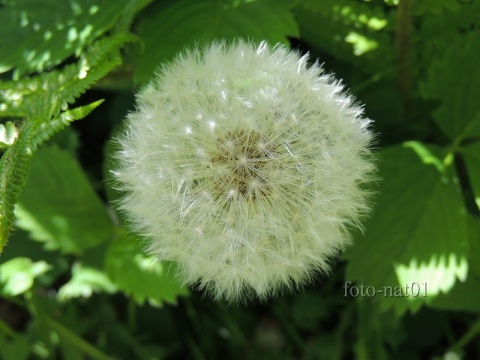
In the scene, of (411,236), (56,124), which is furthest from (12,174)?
(411,236)

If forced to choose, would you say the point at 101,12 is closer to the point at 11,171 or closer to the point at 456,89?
the point at 11,171

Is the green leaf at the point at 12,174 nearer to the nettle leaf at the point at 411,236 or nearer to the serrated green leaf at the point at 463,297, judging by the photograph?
the nettle leaf at the point at 411,236

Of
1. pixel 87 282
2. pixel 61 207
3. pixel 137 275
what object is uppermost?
pixel 61 207

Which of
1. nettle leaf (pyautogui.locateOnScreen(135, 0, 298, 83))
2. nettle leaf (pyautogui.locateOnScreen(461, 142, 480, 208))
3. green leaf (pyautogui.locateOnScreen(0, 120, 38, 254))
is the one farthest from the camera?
nettle leaf (pyautogui.locateOnScreen(461, 142, 480, 208))

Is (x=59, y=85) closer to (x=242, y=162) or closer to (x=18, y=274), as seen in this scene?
(x=242, y=162)

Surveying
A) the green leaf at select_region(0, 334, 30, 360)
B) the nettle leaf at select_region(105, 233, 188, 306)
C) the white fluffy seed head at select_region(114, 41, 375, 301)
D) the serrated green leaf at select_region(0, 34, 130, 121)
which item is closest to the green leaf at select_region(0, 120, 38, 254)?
the serrated green leaf at select_region(0, 34, 130, 121)

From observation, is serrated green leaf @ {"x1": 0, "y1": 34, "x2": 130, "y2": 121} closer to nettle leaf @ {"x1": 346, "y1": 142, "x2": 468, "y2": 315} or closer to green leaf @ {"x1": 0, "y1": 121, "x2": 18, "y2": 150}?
green leaf @ {"x1": 0, "y1": 121, "x2": 18, "y2": 150}
